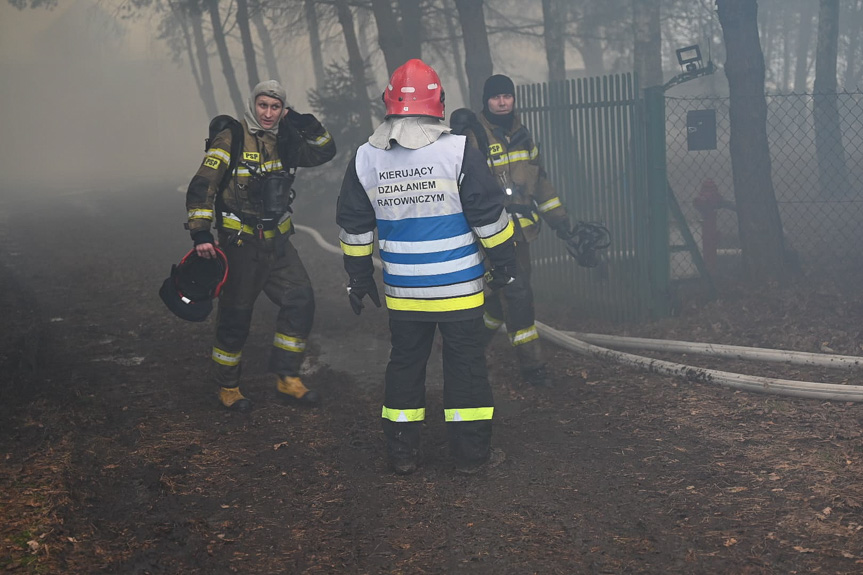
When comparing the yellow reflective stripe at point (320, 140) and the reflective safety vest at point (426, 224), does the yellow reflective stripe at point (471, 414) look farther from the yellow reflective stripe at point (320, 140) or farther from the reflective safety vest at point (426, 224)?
the yellow reflective stripe at point (320, 140)

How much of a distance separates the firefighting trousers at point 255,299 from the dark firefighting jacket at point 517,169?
172 centimetres

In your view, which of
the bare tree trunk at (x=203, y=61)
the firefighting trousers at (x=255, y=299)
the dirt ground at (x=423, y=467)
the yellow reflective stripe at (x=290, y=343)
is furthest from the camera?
the bare tree trunk at (x=203, y=61)

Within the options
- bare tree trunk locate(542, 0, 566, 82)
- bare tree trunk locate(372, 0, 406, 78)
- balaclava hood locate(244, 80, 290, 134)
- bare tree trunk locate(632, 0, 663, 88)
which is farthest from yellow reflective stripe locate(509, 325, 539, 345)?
bare tree trunk locate(542, 0, 566, 82)

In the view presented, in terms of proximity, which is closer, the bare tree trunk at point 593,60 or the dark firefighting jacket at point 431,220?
the dark firefighting jacket at point 431,220

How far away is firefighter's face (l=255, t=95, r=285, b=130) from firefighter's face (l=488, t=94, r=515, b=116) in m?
1.69

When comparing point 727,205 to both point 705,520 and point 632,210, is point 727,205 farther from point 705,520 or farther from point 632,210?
point 705,520

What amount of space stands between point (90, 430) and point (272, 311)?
3.87 metres

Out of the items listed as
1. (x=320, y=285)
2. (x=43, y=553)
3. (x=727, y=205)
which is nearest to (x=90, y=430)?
(x=43, y=553)

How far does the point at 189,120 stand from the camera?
65.7 meters

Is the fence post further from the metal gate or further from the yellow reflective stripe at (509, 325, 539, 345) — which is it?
the yellow reflective stripe at (509, 325, 539, 345)

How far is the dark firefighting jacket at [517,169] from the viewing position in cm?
648

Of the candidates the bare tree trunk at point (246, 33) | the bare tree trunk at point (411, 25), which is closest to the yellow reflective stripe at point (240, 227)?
the bare tree trunk at point (411, 25)

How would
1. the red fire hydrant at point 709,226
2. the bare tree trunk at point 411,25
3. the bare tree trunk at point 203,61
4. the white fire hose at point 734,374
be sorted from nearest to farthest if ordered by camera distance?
the white fire hose at point 734,374 < the red fire hydrant at point 709,226 < the bare tree trunk at point 411,25 < the bare tree trunk at point 203,61

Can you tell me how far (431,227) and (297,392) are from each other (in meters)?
1.91
